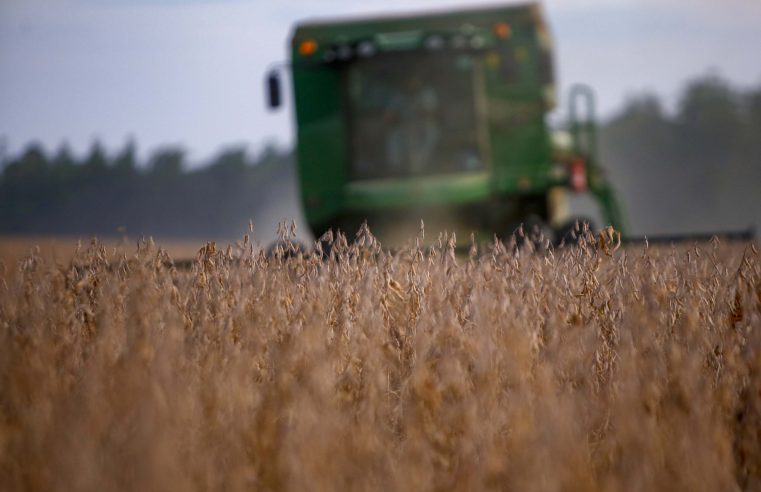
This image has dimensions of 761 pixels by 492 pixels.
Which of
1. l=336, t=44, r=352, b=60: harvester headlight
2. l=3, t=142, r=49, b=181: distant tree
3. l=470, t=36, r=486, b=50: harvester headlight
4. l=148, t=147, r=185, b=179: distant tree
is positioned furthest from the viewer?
l=148, t=147, r=185, b=179: distant tree

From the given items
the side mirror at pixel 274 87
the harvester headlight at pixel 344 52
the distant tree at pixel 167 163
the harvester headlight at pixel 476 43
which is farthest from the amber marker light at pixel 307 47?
the distant tree at pixel 167 163

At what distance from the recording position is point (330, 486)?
7.91 feet

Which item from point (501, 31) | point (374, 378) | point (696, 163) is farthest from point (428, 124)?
point (696, 163)

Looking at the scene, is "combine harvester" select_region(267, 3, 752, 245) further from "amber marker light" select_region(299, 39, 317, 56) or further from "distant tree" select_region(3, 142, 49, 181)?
"distant tree" select_region(3, 142, 49, 181)

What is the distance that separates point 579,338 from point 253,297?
1.11 metres

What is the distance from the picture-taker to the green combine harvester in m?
11.9

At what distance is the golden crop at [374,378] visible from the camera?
2.48 meters

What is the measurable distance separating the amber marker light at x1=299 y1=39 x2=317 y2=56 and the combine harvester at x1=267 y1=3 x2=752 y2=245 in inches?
0.5

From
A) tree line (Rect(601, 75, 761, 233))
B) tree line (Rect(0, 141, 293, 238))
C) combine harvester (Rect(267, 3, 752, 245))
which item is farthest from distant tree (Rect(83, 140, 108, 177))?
combine harvester (Rect(267, 3, 752, 245))

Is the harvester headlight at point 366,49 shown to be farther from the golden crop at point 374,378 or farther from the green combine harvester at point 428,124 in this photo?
the golden crop at point 374,378

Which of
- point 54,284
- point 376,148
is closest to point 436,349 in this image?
point 54,284

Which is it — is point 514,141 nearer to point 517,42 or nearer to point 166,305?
point 517,42

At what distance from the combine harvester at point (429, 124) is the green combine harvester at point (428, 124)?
0.04 ft

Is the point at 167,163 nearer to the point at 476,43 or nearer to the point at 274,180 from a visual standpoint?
the point at 274,180
